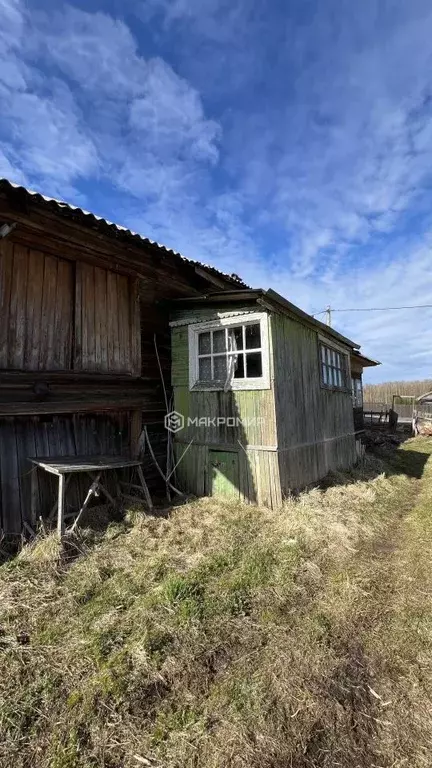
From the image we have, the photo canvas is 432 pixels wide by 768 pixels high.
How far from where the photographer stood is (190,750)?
2309mm

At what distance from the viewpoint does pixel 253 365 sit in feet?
24.3

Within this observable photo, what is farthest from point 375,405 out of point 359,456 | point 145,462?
point 145,462

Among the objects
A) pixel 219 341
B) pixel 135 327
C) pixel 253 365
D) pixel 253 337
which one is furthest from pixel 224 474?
pixel 135 327

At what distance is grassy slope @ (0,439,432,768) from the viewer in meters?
2.37

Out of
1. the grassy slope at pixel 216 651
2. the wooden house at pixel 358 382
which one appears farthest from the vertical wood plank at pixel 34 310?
the wooden house at pixel 358 382

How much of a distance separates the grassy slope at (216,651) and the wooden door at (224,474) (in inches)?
59.8

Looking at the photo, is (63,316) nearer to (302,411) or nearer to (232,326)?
(232,326)

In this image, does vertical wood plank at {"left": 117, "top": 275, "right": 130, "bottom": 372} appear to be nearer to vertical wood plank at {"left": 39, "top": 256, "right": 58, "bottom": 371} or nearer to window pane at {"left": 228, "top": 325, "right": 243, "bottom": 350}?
vertical wood plank at {"left": 39, "top": 256, "right": 58, "bottom": 371}

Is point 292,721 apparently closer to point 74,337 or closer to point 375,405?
point 74,337

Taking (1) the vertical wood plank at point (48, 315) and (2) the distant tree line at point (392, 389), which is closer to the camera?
(1) the vertical wood plank at point (48, 315)

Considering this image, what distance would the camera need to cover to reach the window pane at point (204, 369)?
7.75m

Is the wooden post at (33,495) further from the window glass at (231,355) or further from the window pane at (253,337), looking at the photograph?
the window pane at (253,337)

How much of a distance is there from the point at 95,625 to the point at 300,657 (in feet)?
6.18

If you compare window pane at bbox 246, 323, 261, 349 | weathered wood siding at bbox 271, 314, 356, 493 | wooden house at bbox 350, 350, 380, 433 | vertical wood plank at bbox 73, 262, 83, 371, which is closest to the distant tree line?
wooden house at bbox 350, 350, 380, 433
